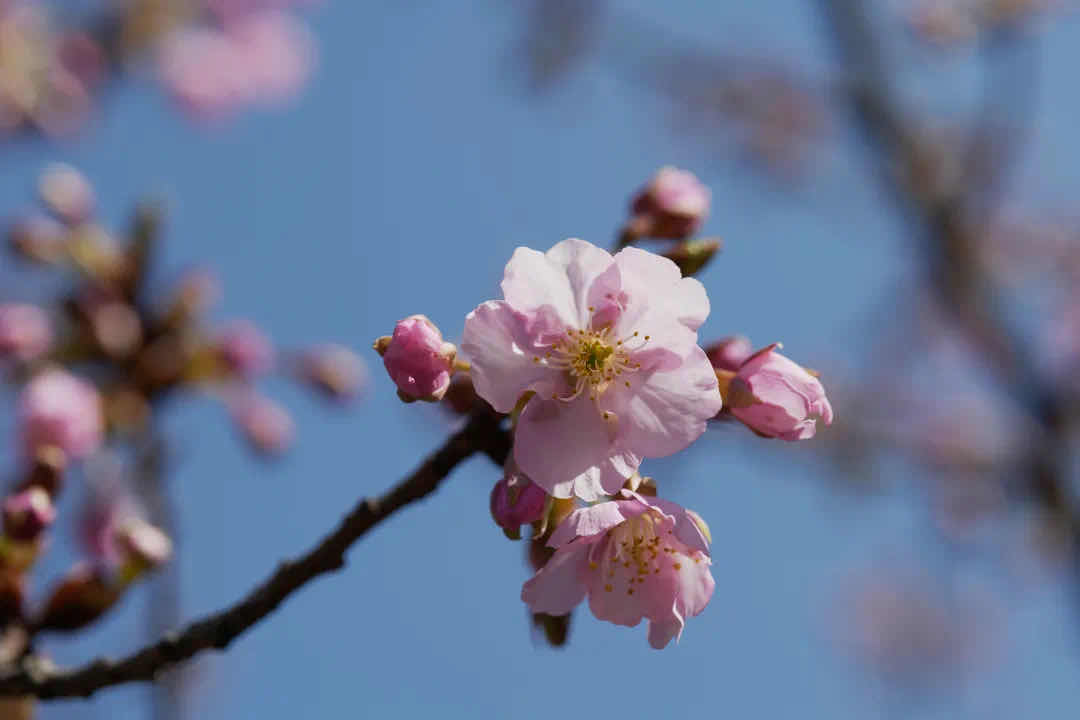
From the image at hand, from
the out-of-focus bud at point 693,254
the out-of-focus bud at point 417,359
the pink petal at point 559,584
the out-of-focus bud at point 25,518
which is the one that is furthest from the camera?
the out-of-focus bud at point 25,518

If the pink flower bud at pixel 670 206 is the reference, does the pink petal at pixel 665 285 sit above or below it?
above

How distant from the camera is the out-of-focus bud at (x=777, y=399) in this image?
→ 1190mm

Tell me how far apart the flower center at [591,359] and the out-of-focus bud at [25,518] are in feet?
2.65

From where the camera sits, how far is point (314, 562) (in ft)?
4.06

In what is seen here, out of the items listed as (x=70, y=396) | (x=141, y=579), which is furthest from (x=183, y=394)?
(x=141, y=579)

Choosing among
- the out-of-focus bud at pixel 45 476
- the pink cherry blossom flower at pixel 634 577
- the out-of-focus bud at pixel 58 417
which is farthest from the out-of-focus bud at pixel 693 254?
the out-of-focus bud at pixel 58 417

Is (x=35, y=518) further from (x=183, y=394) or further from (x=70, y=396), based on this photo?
(x=183, y=394)

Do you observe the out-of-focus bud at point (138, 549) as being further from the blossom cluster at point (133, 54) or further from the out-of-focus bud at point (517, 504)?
the blossom cluster at point (133, 54)

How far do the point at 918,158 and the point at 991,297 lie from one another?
71 centimetres

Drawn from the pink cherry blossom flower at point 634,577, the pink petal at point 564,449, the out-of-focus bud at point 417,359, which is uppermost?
the out-of-focus bud at point 417,359

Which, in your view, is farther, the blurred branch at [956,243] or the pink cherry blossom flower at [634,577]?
the blurred branch at [956,243]

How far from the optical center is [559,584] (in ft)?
4.12

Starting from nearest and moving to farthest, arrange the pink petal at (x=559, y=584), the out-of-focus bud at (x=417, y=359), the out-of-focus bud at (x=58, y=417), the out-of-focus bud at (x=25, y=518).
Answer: the out-of-focus bud at (x=417, y=359), the pink petal at (x=559, y=584), the out-of-focus bud at (x=25, y=518), the out-of-focus bud at (x=58, y=417)

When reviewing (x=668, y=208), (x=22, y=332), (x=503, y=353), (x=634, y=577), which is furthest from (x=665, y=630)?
(x=22, y=332)
